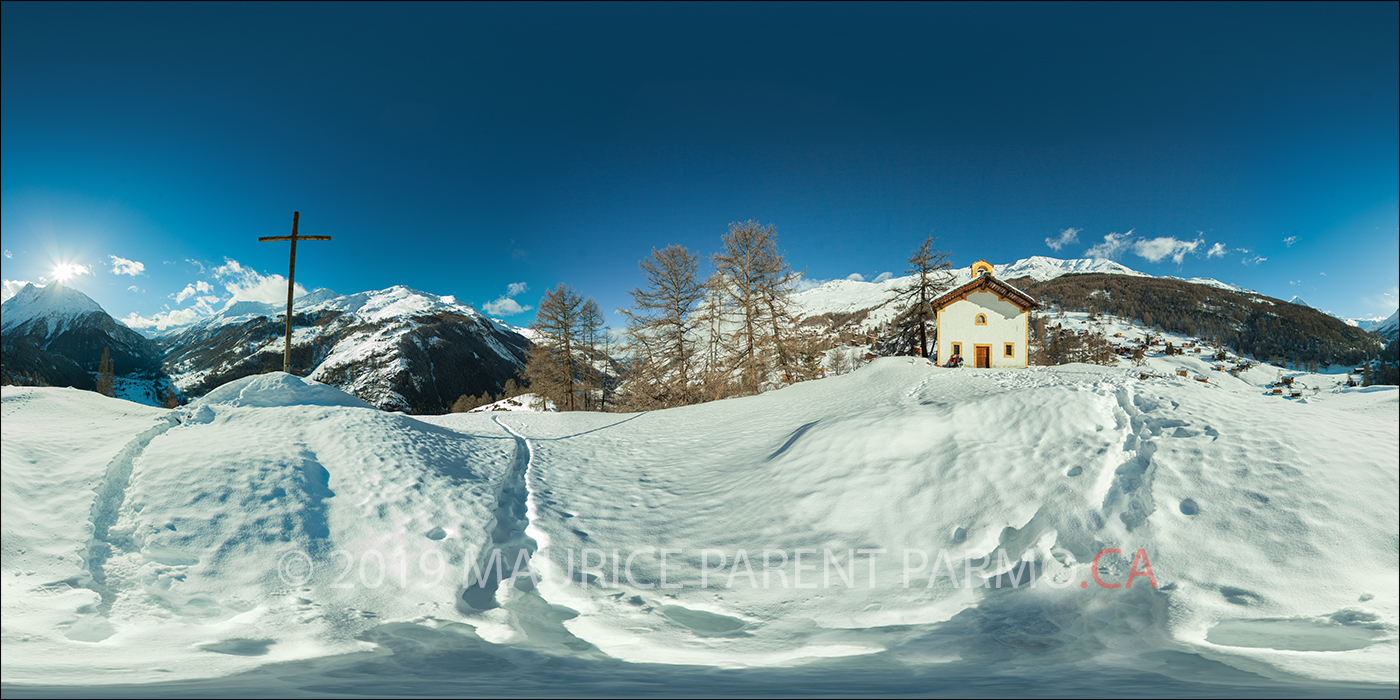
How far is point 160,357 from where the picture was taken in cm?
1719

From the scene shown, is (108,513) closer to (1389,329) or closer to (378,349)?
(1389,329)

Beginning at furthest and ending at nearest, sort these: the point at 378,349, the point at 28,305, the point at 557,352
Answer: the point at 378,349
the point at 557,352
the point at 28,305

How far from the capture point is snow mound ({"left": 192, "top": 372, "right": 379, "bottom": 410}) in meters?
8.36

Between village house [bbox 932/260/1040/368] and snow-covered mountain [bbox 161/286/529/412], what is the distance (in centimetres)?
8768

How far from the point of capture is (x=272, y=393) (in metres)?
9.16

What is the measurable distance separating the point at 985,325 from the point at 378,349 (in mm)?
146433

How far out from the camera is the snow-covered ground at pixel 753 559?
3.73 m

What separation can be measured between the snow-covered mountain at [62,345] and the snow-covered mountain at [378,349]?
7807 centimetres

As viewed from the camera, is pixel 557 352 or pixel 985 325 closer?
pixel 985 325

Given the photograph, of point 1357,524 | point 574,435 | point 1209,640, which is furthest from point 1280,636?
point 574,435

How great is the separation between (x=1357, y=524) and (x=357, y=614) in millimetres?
10090

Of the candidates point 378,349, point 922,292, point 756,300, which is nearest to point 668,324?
point 756,300

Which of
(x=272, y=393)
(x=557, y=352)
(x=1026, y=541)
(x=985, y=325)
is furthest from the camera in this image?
(x=557, y=352)

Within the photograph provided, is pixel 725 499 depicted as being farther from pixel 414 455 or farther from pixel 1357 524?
pixel 1357 524
